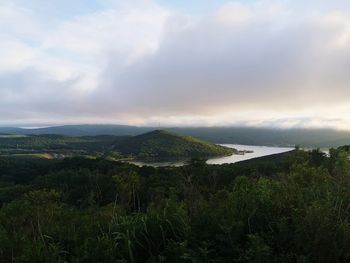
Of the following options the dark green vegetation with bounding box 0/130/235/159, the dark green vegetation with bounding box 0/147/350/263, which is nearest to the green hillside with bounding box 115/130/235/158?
the dark green vegetation with bounding box 0/130/235/159

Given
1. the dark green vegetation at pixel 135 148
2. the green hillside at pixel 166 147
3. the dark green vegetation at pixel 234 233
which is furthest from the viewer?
the green hillside at pixel 166 147

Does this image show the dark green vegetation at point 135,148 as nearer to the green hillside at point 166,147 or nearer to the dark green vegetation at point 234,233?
the green hillside at point 166,147

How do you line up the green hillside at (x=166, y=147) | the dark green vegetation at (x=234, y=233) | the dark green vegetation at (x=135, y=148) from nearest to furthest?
the dark green vegetation at (x=234, y=233), the dark green vegetation at (x=135, y=148), the green hillside at (x=166, y=147)

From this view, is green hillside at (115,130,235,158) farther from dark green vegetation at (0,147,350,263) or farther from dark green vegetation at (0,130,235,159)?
dark green vegetation at (0,147,350,263)

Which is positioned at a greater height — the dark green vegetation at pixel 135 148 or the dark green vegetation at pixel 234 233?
the dark green vegetation at pixel 234 233

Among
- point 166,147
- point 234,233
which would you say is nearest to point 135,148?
point 166,147

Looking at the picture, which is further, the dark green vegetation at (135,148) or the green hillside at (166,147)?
the green hillside at (166,147)

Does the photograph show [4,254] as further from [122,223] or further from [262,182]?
[262,182]

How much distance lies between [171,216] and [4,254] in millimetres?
1764

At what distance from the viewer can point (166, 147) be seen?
121688 mm

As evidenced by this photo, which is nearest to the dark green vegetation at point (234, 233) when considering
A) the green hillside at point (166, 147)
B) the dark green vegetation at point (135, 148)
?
the dark green vegetation at point (135, 148)

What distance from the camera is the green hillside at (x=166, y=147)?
377 feet

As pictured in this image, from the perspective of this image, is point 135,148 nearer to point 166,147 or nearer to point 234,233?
point 166,147

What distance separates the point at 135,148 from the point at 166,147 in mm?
12054
